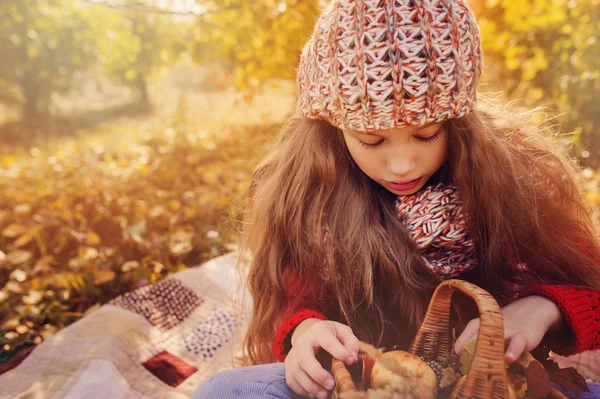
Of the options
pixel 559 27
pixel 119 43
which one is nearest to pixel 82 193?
pixel 559 27

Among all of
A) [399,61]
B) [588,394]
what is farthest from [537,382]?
[399,61]

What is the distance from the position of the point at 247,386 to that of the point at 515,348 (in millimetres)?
585

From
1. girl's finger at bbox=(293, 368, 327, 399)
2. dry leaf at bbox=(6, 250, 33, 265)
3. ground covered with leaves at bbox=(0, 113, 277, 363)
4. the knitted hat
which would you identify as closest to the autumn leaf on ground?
girl's finger at bbox=(293, 368, 327, 399)

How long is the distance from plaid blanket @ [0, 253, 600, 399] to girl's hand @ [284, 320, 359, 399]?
1.71 ft

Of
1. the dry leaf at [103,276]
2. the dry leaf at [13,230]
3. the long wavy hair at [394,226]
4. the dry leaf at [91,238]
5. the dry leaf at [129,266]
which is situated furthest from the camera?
the dry leaf at [13,230]

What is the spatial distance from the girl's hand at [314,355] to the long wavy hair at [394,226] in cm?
22

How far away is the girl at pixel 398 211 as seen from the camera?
→ 1.01 m

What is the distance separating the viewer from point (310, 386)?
107 centimetres

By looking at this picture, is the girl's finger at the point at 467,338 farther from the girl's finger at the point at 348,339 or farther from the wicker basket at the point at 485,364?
the girl's finger at the point at 348,339

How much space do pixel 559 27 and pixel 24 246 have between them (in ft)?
12.1

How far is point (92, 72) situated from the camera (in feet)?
29.5

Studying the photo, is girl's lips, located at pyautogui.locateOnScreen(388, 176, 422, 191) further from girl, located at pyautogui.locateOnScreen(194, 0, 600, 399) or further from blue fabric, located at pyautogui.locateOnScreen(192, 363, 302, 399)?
blue fabric, located at pyautogui.locateOnScreen(192, 363, 302, 399)

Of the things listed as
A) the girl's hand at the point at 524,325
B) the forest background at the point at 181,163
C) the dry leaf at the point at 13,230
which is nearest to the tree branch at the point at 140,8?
the forest background at the point at 181,163

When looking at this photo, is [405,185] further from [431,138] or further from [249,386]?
[249,386]
